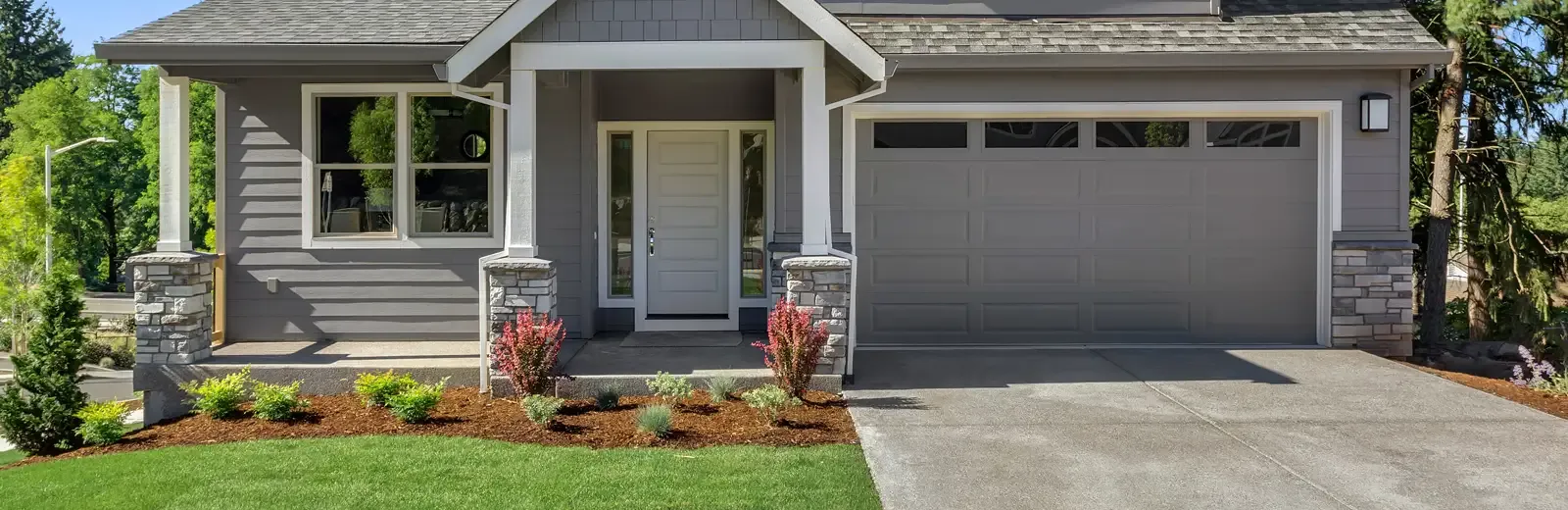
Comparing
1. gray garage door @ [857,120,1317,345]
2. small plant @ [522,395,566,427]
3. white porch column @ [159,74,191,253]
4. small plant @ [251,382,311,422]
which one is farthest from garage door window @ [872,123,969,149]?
white porch column @ [159,74,191,253]

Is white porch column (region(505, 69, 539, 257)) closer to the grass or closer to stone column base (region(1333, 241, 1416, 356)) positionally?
the grass

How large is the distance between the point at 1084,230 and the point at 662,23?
13.5 ft

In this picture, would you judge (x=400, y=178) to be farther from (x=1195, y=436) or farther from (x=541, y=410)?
(x=1195, y=436)

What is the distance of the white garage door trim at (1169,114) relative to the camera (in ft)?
27.2

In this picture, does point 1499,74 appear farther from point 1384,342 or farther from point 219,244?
point 219,244

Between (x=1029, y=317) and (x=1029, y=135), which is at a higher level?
(x=1029, y=135)

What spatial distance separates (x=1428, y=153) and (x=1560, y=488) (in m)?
8.56

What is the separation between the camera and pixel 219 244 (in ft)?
27.2

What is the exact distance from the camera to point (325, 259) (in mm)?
8367

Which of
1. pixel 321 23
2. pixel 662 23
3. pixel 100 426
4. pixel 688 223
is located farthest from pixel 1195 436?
pixel 321 23

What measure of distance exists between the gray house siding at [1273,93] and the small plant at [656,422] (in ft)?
10.5

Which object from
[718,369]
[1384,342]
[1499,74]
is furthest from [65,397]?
[1499,74]

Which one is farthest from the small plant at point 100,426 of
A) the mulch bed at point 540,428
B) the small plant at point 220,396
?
the small plant at point 220,396

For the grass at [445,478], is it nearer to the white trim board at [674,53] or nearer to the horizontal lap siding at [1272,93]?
the white trim board at [674,53]
